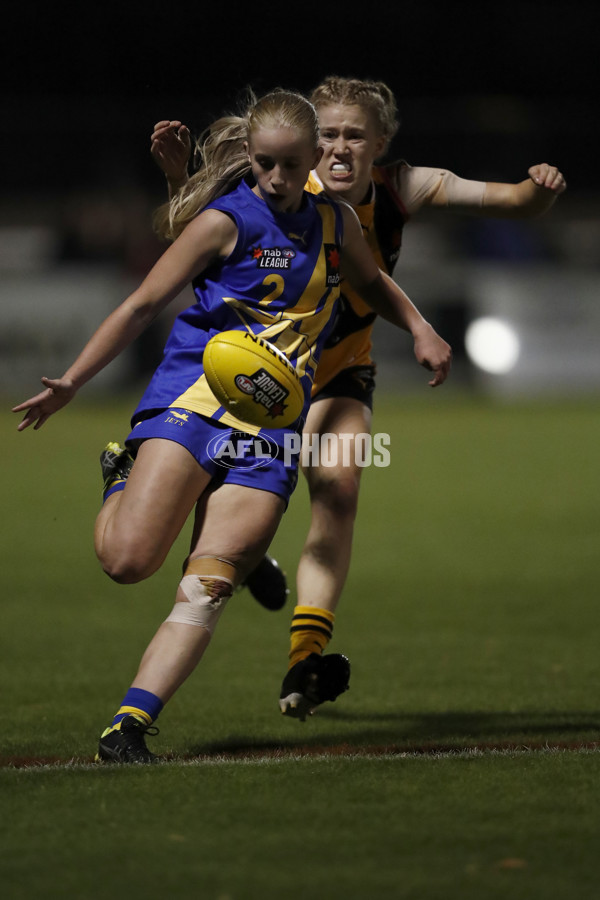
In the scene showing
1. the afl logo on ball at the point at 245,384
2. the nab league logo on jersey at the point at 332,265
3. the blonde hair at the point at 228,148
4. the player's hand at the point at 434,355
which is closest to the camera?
the afl logo on ball at the point at 245,384

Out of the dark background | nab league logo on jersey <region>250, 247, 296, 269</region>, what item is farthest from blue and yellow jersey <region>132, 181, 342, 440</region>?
the dark background

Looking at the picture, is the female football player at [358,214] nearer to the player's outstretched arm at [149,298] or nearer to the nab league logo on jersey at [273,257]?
the nab league logo on jersey at [273,257]

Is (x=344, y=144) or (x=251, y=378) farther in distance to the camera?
(x=344, y=144)

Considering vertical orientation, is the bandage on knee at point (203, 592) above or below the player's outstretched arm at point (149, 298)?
below

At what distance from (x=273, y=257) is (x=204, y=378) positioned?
430 millimetres

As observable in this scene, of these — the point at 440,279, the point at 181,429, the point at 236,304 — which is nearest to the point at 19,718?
the point at 181,429

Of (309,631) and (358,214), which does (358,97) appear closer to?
(358,214)

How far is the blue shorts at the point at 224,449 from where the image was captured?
13.4 ft

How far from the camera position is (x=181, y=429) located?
4.09 metres

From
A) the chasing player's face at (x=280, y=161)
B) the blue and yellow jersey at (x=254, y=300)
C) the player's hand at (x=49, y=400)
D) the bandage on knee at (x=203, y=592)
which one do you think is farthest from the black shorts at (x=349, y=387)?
the player's hand at (x=49, y=400)

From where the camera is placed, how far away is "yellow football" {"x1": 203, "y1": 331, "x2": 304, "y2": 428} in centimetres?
396

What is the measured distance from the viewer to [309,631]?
4.86m

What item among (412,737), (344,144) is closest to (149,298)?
(344,144)

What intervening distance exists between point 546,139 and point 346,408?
1725cm
